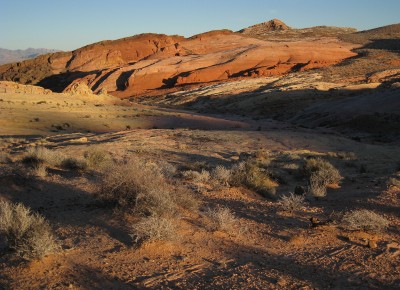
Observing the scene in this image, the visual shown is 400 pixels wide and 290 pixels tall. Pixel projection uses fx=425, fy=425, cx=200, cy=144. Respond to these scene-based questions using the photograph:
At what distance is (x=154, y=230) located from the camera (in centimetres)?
626

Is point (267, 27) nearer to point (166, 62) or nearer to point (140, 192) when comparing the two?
point (166, 62)

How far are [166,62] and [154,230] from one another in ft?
195

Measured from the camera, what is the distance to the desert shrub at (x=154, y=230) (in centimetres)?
621

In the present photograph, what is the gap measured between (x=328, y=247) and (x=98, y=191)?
4352mm

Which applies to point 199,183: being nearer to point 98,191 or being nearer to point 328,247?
point 98,191

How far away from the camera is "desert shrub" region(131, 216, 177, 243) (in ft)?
20.4

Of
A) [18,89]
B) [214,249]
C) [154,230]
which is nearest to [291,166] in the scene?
[214,249]

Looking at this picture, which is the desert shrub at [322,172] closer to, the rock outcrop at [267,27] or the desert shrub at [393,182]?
the desert shrub at [393,182]

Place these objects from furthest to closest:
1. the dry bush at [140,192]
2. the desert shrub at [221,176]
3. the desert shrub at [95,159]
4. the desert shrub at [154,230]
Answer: the desert shrub at [95,159]
the desert shrub at [221,176]
the dry bush at [140,192]
the desert shrub at [154,230]

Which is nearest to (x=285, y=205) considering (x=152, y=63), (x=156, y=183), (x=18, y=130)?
(x=156, y=183)

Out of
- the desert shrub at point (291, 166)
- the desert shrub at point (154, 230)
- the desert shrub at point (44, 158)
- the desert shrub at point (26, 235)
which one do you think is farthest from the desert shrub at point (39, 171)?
the desert shrub at point (291, 166)

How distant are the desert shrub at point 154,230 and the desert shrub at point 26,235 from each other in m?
1.21

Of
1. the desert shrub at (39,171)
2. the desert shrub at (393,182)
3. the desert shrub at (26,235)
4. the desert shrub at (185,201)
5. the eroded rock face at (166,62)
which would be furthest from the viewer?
the eroded rock face at (166,62)

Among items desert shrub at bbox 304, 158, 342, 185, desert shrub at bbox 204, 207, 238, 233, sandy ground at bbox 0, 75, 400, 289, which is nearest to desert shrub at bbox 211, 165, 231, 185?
sandy ground at bbox 0, 75, 400, 289
